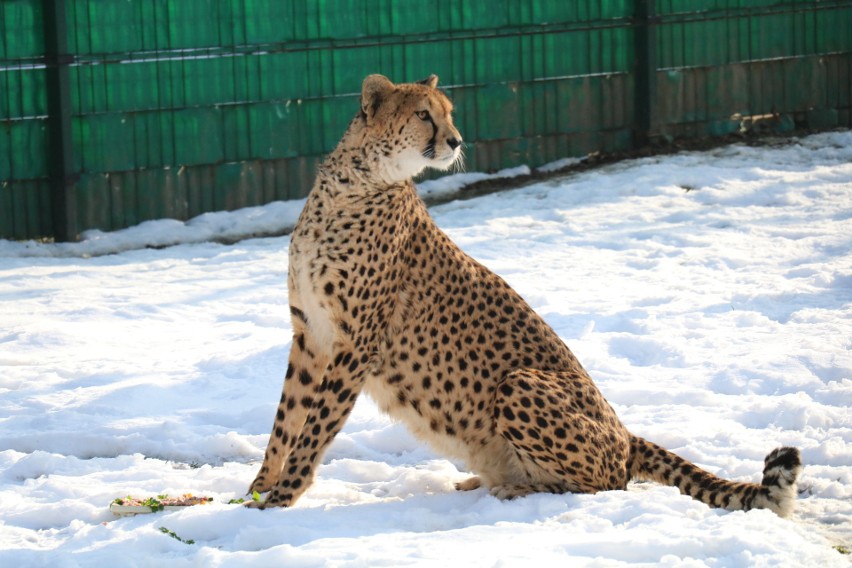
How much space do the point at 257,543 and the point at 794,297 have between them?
14.3 feet

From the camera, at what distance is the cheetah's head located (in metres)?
5.18

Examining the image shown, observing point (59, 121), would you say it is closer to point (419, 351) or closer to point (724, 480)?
point (419, 351)

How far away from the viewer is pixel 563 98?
38.2 feet

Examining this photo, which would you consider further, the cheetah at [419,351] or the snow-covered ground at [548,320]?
the cheetah at [419,351]

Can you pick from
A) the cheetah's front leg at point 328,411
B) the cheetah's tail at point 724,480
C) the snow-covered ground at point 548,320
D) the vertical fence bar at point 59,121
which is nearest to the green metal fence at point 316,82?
the vertical fence bar at point 59,121

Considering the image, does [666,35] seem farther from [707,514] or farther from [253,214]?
[707,514]

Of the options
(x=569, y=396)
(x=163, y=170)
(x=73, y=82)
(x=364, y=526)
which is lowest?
(x=364, y=526)

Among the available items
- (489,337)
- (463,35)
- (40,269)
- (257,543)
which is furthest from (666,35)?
(257,543)

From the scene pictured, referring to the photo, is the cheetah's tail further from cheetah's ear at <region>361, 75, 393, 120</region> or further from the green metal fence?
the green metal fence

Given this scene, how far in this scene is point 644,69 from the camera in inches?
469

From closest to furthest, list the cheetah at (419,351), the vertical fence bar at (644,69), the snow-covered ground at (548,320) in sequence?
the snow-covered ground at (548,320)
the cheetah at (419,351)
the vertical fence bar at (644,69)

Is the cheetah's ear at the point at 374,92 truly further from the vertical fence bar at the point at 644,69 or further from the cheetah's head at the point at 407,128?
the vertical fence bar at the point at 644,69

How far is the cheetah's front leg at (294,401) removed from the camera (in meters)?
5.20

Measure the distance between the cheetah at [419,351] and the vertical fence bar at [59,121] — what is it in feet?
15.2
